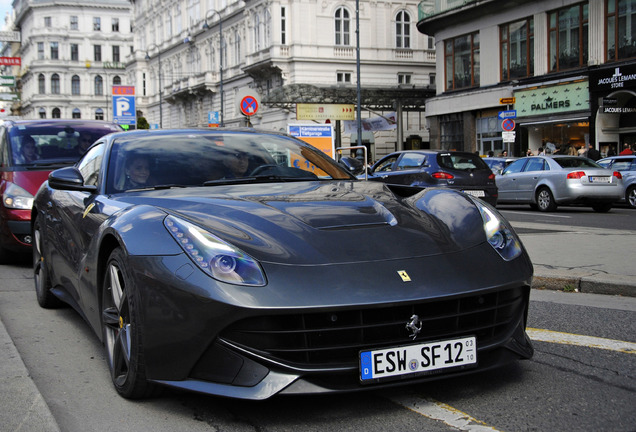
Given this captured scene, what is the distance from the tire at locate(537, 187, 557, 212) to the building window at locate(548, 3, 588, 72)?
1224 centimetres

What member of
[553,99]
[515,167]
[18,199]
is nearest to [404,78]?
[553,99]

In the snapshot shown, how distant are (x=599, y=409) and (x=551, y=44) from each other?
29485mm

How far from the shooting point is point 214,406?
3.33m

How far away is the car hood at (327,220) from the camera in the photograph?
10.7 feet

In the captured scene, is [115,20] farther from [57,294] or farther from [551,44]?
[57,294]

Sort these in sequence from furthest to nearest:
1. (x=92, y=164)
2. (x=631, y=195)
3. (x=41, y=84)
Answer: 1. (x=41, y=84)
2. (x=631, y=195)
3. (x=92, y=164)

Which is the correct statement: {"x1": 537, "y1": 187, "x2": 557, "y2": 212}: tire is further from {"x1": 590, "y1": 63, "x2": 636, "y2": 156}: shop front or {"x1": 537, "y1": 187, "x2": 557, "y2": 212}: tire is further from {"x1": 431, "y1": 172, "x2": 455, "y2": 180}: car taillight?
{"x1": 590, "y1": 63, "x2": 636, "y2": 156}: shop front

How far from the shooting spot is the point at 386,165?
54.3 ft

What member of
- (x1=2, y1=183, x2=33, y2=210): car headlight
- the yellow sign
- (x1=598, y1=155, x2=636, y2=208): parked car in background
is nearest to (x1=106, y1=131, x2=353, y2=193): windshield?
(x1=2, y1=183, x2=33, y2=210): car headlight

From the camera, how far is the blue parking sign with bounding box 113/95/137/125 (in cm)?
3219

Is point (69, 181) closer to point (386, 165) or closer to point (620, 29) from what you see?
point (386, 165)

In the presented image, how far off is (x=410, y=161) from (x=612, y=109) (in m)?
14.5

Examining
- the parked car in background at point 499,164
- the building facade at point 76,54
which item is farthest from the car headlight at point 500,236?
the building facade at point 76,54

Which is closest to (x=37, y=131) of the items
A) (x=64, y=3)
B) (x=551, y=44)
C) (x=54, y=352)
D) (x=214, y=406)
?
(x=54, y=352)
